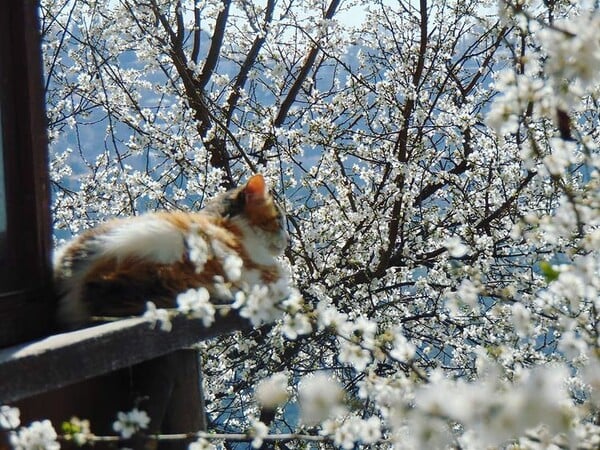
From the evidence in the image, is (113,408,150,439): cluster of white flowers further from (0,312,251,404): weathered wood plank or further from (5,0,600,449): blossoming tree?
(5,0,600,449): blossoming tree

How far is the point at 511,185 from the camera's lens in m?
6.22

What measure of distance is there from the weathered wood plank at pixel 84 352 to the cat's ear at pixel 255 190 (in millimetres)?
1272

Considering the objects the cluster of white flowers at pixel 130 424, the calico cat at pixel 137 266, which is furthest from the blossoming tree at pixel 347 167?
the cluster of white flowers at pixel 130 424

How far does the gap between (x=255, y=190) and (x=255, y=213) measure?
0.32 feet

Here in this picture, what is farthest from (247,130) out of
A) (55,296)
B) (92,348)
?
(92,348)

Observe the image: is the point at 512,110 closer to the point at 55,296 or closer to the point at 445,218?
the point at 55,296

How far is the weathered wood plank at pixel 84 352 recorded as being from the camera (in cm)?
164

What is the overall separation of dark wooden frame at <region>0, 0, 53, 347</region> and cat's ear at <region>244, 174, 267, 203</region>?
1.29 meters

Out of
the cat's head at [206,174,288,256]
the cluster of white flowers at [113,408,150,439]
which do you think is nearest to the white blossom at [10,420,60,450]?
the cluster of white flowers at [113,408,150,439]

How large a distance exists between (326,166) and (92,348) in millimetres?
4657

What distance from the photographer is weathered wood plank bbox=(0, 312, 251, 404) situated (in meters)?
1.64

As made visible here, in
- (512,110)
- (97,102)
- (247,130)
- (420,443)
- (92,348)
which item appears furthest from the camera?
(97,102)

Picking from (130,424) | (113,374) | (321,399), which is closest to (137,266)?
(113,374)

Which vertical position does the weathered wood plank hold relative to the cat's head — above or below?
below
